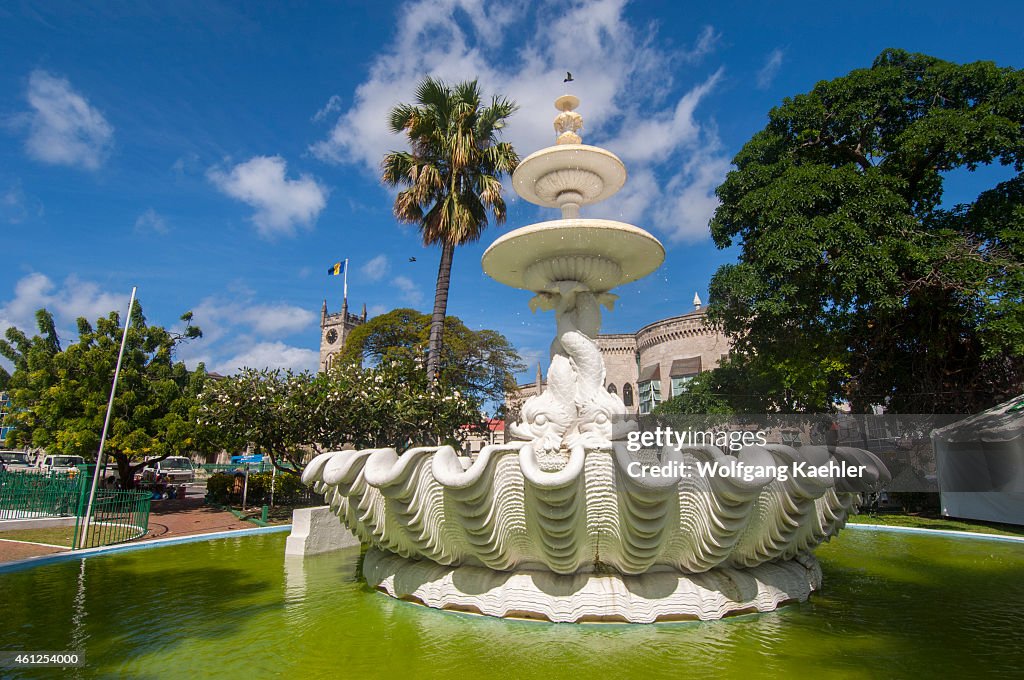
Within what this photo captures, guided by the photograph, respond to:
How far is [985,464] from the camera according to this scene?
1313 cm

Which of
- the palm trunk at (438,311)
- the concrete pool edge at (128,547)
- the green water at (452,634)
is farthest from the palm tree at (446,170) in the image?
the green water at (452,634)

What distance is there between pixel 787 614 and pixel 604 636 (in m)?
1.90

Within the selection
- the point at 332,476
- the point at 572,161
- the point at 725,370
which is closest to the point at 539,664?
the point at 332,476

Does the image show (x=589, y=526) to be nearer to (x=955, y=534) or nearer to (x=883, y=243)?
(x=955, y=534)

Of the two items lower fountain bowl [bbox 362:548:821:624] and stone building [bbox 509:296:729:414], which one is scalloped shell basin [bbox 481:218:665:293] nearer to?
lower fountain bowl [bbox 362:548:821:624]

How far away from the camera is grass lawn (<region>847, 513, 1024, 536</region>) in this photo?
39.4 ft

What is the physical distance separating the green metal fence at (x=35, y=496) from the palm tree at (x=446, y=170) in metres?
8.37

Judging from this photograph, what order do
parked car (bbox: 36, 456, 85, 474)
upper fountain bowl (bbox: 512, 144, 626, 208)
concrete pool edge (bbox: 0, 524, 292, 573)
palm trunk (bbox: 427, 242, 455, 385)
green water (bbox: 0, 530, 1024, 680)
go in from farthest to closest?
parked car (bbox: 36, 456, 85, 474) → palm trunk (bbox: 427, 242, 455, 385) → upper fountain bowl (bbox: 512, 144, 626, 208) → concrete pool edge (bbox: 0, 524, 292, 573) → green water (bbox: 0, 530, 1024, 680)

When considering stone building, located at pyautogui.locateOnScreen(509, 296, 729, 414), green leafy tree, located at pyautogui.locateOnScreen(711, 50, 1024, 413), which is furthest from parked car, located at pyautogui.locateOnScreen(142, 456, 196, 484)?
green leafy tree, located at pyautogui.locateOnScreen(711, 50, 1024, 413)

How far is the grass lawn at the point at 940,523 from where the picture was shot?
1200cm

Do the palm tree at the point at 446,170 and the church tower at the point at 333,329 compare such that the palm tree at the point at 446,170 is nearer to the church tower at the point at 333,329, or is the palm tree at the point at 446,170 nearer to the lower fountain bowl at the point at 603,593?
the lower fountain bowl at the point at 603,593

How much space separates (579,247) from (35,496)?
12.8 m

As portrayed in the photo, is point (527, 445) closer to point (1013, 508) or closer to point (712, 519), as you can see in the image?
point (712, 519)

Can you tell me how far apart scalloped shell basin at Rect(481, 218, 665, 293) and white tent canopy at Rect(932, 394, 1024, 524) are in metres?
9.95
